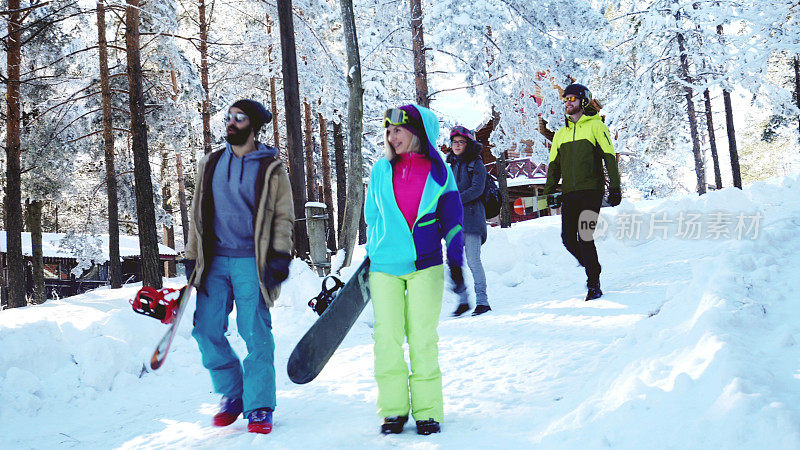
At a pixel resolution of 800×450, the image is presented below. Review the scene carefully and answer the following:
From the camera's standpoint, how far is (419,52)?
45.2ft

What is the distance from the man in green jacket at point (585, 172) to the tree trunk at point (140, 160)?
29.4ft

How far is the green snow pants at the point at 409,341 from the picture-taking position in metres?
3.19

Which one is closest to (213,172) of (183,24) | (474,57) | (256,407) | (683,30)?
(256,407)

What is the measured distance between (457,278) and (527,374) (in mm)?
1070

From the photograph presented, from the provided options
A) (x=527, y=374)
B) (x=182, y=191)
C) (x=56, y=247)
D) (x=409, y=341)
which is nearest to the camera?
(x=409, y=341)

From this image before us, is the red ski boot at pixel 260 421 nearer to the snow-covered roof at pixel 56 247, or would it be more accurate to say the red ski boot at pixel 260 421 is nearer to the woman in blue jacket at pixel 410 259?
the woman in blue jacket at pixel 410 259

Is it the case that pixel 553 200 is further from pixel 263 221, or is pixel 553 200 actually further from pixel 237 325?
pixel 237 325

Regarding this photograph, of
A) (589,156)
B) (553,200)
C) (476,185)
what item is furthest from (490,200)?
(589,156)

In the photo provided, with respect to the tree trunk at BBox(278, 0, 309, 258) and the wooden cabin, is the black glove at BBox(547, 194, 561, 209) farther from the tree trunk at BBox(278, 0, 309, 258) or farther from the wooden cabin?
the wooden cabin

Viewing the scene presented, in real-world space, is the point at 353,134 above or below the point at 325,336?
above

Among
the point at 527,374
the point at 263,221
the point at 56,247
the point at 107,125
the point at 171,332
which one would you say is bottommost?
the point at 527,374

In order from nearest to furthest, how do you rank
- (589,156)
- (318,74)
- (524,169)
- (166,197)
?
1. (589,156)
2. (318,74)
3. (524,169)
4. (166,197)

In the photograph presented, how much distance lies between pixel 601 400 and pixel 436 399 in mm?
879

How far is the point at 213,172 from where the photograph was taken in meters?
3.63
